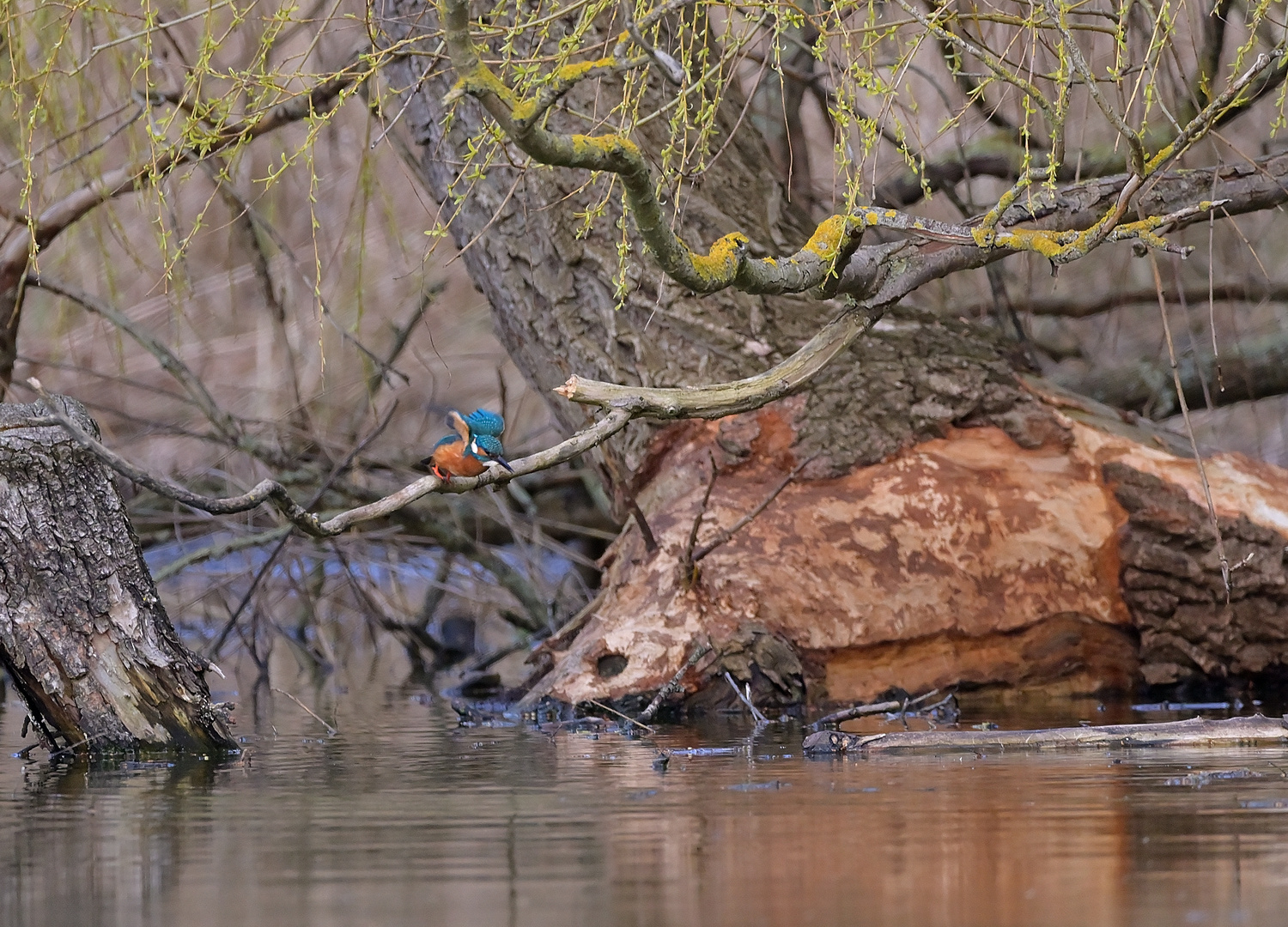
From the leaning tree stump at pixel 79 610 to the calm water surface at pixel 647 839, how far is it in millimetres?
195

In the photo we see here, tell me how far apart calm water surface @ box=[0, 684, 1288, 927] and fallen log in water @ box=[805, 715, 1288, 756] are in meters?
0.10

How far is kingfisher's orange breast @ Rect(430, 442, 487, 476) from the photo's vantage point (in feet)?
13.2

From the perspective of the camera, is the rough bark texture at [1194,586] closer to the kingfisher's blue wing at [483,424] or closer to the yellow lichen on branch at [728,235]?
the yellow lichen on branch at [728,235]

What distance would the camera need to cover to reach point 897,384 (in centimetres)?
570

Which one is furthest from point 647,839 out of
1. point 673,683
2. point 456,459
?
point 673,683

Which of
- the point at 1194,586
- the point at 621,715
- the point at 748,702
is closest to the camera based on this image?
A: the point at 621,715

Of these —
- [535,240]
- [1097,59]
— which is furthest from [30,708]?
[1097,59]

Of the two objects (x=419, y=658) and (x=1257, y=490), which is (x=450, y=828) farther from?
(x=419, y=658)

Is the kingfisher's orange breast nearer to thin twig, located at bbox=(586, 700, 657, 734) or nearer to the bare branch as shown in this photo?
the bare branch

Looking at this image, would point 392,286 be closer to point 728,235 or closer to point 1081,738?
point 728,235

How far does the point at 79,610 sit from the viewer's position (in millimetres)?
4180

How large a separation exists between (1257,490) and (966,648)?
1.15 metres

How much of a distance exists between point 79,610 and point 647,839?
2.03 meters

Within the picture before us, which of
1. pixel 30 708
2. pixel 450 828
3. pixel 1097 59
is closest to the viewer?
pixel 450 828
